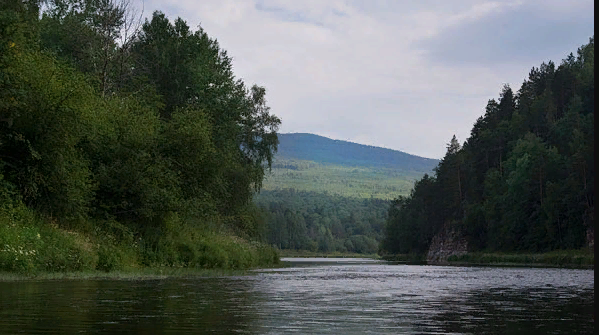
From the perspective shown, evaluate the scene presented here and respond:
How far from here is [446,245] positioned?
479ft

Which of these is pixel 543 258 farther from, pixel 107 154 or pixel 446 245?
pixel 107 154

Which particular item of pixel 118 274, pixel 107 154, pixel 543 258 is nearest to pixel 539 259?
pixel 543 258

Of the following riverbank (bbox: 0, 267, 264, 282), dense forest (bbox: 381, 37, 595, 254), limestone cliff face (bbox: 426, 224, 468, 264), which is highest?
dense forest (bbox: 381, 37, 595, 254)

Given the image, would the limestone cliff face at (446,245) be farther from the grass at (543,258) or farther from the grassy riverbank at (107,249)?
the grassy riverbank at (107,249)

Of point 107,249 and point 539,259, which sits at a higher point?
point 107,249

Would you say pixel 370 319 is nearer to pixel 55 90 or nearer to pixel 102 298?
pixel 102 298

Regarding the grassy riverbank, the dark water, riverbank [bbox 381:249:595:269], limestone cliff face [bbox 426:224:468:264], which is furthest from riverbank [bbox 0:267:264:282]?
limestone cliff face [bbox 426:224:468:264]

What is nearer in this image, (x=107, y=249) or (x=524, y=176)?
(x=107, y=249)

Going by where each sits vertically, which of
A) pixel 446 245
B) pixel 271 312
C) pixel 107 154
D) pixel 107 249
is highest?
pixel 107 154

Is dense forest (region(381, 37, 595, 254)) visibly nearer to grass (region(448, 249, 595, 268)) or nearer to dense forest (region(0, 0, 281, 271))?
grass (region(448, 249, 595, 268))

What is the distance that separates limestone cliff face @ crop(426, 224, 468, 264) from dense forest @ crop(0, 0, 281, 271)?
3218 inches

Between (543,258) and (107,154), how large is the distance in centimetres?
7108

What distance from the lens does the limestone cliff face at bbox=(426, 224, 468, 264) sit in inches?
5428

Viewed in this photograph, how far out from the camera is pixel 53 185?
34625mm
